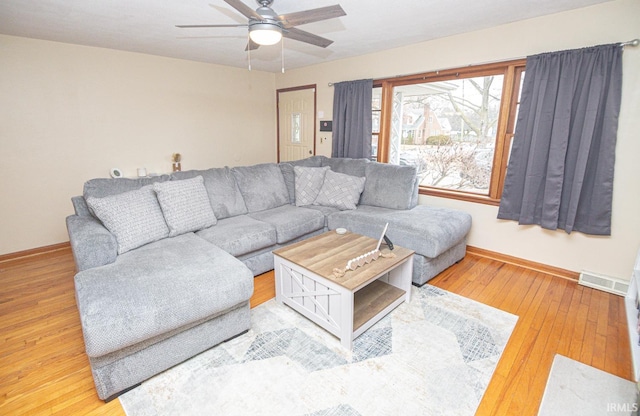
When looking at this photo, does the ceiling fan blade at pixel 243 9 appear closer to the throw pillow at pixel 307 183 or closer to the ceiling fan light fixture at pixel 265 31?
the ceiling fan light fixture at pixel 265 31

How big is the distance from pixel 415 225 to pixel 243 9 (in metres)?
2.09

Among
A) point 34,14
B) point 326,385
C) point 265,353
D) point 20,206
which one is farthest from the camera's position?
point 20,206

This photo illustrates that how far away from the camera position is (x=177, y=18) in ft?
8.66

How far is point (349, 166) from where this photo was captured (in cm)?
386

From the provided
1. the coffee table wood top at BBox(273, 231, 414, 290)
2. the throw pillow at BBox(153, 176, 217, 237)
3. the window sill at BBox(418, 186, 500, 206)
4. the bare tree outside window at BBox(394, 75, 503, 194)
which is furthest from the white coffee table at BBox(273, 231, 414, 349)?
the bare tree outside window at BBox(394, 75, 503, 194)

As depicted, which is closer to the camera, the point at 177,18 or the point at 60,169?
the point at 177,18

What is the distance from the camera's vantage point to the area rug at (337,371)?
154 centimetres

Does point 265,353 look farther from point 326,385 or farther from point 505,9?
point 505,9

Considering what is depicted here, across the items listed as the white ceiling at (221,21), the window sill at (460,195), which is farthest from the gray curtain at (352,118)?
the window sill at (460,195)

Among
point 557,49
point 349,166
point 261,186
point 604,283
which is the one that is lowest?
point 604,283

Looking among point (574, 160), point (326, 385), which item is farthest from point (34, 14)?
point (574, 160)

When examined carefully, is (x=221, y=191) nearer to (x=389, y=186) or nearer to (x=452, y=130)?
→ (x=389, y=186)

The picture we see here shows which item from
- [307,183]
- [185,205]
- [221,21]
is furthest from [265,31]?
[307,183]

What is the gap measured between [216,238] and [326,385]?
4.86 feet
